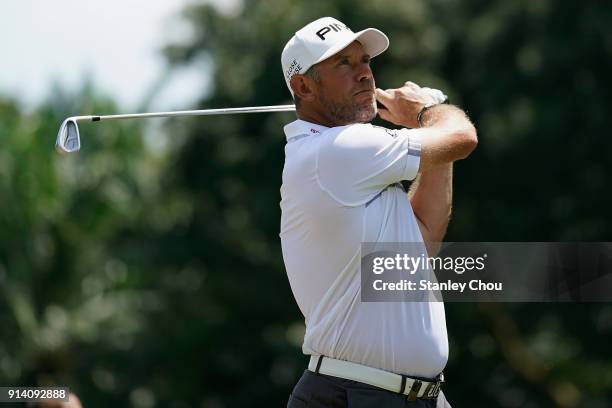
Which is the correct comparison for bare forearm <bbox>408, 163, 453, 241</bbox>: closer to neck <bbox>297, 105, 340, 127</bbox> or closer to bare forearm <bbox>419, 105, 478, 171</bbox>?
bare forearm <bbox>419, 105, 478, 171</bbox>

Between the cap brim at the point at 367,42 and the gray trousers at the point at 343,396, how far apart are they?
3.82 ft

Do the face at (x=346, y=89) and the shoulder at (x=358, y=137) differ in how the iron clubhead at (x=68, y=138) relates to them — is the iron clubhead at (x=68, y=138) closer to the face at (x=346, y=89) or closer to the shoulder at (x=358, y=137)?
the face at (x=346, y=89)

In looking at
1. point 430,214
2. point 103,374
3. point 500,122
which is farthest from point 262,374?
point 430,214

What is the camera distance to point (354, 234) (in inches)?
172

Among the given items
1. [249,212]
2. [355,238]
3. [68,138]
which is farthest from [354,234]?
[249,212]

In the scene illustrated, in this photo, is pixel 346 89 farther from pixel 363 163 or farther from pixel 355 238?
pixel 355 238

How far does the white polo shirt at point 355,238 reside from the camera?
4.30 m

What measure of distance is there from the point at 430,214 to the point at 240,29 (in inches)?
893

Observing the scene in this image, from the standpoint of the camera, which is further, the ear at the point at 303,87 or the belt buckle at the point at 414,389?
the ear at the point at 303,87

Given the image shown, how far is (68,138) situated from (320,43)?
153 centimetres

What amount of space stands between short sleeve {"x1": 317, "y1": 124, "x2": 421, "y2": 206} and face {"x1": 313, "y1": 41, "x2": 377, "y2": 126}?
0.77ft

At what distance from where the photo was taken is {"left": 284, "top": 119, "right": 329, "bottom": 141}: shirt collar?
4625mm

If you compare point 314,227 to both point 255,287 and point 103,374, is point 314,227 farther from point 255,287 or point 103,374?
point 103,374

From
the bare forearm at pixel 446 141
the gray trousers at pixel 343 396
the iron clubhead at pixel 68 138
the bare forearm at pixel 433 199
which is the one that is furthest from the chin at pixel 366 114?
the iron clubhead at pixel 68 138
